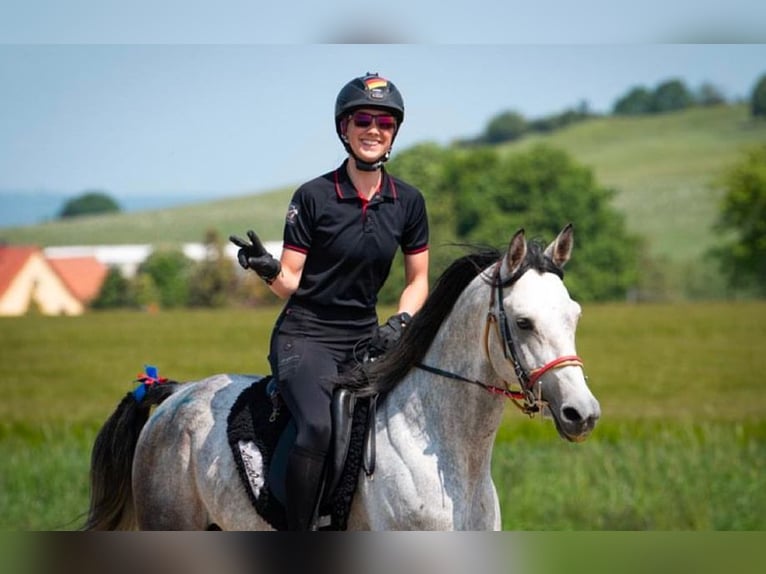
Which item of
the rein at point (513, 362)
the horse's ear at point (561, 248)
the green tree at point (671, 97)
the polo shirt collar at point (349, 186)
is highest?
the green tree at point (671, 97)

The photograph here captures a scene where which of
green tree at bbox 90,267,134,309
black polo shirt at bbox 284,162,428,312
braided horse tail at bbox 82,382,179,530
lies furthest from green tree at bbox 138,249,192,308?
black polo shirt at bbox 284,162,428,312

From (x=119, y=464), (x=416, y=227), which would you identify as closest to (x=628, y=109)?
(x=119, y=464)

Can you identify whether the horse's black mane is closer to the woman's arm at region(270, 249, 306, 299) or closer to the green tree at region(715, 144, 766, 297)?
the woman's arm at region(270, 249, 306, 299)

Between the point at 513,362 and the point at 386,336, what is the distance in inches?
30.4

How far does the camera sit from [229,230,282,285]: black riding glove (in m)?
4.93

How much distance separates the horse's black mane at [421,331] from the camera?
5004mm

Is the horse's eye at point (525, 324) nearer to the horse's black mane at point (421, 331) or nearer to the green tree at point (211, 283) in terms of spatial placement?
the horse's black mane at point (421, 331)

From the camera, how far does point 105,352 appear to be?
36625 millimetres

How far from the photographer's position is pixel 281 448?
17.0 feet

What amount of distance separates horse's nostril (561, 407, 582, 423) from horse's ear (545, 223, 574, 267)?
2.14 ft

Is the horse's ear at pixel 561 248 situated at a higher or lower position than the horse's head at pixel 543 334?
higher

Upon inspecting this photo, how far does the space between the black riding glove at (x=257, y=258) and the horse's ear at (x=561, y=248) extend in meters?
1.14

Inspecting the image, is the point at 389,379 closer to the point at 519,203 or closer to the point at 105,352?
the point at 105,352

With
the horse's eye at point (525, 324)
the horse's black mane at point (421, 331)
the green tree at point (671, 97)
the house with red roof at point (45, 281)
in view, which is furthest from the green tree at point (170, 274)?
the horse's eye at point (525, 324)
